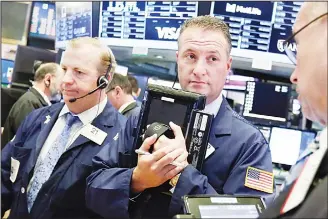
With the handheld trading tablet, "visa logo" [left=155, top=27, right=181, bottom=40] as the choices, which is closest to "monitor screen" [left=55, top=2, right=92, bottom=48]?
"visa logo" [left=155, top=27, right=181, bottom=40]

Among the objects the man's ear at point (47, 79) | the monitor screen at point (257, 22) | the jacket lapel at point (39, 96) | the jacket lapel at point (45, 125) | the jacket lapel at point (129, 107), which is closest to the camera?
the jacket lapel at point (45, 125)

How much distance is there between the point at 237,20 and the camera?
13.2 ft

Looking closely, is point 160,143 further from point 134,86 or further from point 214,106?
point 134,86

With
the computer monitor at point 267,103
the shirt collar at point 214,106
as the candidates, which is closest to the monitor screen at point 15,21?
the computer monitor at point 267,103

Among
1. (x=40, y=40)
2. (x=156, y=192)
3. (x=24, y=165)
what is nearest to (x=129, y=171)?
(x=156, y=192)

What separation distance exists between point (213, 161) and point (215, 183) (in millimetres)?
79

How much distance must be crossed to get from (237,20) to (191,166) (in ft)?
8.89

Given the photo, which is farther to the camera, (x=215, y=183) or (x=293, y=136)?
(x=293, y=136)

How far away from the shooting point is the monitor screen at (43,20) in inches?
227

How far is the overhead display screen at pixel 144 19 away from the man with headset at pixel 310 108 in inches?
117

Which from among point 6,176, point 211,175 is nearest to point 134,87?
point 6,176

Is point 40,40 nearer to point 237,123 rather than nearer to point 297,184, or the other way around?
point 237,123

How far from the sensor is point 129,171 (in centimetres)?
161

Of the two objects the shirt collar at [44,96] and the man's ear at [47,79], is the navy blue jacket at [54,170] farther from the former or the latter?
the man's ear at [47,79]
